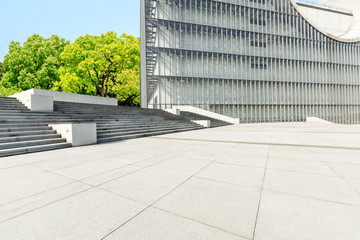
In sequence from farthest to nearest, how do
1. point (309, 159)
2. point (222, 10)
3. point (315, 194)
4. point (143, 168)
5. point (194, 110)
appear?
point (222, 10) < point (194, 110) < point (309, 159) < point (143, 168) < point (315, 194)

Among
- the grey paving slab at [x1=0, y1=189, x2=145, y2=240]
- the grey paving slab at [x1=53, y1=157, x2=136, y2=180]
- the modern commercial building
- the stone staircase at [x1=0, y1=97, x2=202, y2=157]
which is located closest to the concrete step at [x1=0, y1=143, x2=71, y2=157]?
the stone staircase at [x1=0, y1=97, x2=202, y2=157]

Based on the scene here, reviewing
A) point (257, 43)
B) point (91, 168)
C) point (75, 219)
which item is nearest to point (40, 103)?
point (91, 168)

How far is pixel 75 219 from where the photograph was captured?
2.10 m

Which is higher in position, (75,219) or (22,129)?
(22,129)

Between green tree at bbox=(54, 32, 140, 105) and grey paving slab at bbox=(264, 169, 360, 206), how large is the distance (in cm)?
2710

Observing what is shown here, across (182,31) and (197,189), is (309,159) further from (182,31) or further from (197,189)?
(182,31)

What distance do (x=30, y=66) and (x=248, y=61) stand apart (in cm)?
3538

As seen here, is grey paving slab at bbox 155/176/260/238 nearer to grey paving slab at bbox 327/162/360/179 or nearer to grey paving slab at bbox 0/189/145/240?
grey paving slab at bbox 0/189/145/240

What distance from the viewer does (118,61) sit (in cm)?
2812

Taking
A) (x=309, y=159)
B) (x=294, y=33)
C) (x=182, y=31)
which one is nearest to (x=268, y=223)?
(x=309, y=159)

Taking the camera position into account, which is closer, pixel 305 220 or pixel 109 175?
pixel 305 220

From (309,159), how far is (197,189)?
12.2ft

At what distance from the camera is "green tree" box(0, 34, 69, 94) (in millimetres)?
23328

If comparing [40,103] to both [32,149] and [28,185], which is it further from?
[28,185]
